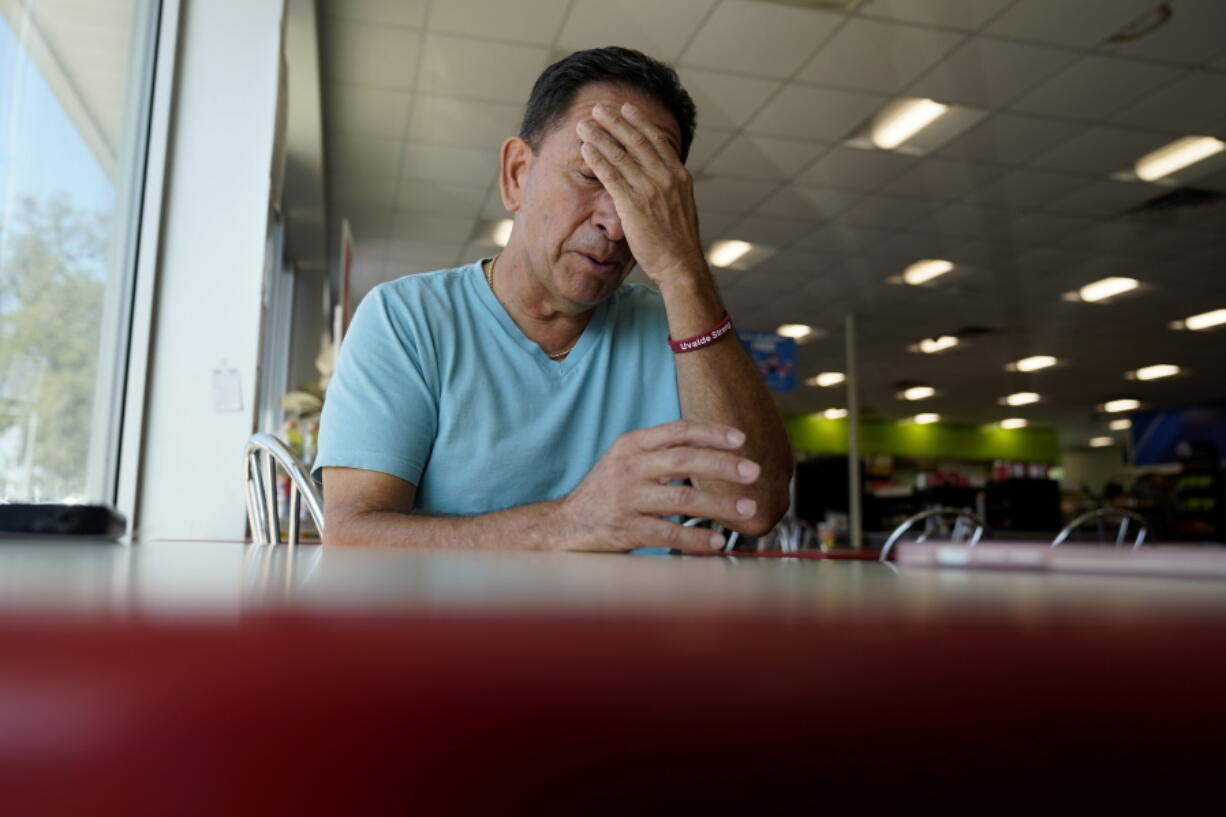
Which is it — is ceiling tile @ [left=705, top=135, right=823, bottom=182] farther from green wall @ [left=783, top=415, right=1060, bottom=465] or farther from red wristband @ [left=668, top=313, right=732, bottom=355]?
green wall @ [left=783, top=415, right=1060, bottom=465]

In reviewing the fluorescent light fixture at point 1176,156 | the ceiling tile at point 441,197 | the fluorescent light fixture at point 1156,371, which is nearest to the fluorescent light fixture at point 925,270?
the fluorescent light fixture at point 1176,156

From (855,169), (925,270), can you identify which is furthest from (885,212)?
(925,270)

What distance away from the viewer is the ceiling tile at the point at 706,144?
551 centimetres

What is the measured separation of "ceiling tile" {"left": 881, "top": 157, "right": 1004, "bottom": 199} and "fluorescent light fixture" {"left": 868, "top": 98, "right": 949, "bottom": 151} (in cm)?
39

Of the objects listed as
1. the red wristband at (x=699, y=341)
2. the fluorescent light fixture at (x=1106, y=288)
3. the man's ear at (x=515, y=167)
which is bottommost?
the red wristband at (x=699, y=341)

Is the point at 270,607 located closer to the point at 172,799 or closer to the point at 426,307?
the point at 172,799

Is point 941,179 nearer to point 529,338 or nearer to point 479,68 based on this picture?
point 479,68

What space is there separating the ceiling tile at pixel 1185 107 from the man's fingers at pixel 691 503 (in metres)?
5.19

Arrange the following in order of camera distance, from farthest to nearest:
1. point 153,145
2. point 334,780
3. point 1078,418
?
point 1078,418 → point 153,145 → point 334,780

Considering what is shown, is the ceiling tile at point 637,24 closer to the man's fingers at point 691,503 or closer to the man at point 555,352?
the man at point 555,352

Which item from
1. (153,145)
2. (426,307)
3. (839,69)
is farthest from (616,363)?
(839,69)

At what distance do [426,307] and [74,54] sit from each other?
192 cm

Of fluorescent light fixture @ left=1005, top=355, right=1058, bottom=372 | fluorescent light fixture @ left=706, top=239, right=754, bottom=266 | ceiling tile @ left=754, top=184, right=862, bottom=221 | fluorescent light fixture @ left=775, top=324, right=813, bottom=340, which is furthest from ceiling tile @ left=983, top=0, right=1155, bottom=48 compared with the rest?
fluorescent light fixture @ left=1005, top=355, right=1058, bottom=372

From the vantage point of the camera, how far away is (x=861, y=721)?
11 cm
